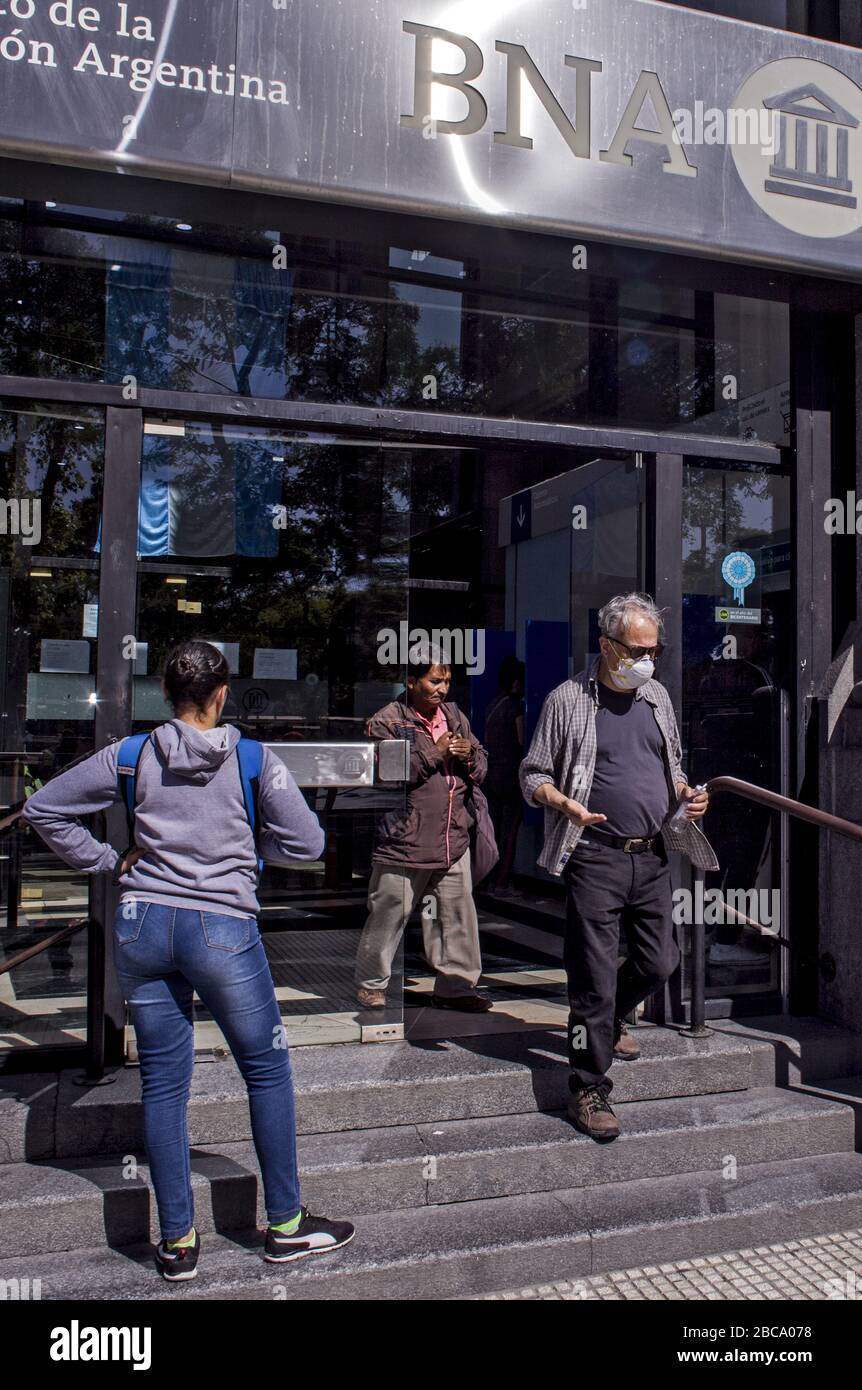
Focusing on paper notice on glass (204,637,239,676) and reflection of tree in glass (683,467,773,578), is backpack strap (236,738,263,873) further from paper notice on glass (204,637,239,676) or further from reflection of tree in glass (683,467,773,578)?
reflection of tree in glass (683,467,773,578)

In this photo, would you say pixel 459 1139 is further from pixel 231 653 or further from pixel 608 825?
pixel 231 653

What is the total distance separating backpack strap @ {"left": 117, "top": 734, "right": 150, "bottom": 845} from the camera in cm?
319

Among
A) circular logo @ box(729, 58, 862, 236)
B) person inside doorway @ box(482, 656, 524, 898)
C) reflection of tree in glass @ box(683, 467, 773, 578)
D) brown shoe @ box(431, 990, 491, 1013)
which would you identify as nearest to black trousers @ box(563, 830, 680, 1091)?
brown shoe @ box(431, 990, 491, 1013)

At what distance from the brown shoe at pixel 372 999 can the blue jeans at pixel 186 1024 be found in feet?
4.48

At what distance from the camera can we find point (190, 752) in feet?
10.1

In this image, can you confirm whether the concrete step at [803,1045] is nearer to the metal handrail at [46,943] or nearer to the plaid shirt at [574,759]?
the plaid shirt at [574,759]

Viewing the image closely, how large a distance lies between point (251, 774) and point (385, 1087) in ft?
4.71

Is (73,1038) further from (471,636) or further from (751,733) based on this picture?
(471,636)

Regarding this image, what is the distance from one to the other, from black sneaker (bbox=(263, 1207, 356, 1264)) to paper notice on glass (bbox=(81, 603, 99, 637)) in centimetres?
228

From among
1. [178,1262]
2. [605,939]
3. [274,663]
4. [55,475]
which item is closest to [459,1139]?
[605,939]

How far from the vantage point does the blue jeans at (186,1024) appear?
119 inches

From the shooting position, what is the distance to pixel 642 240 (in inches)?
186

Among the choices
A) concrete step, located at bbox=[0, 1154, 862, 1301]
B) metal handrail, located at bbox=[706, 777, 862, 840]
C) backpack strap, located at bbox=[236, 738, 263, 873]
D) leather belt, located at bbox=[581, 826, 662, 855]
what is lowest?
concrete step, located at bbox=[0, 1154, 862, 1301]
